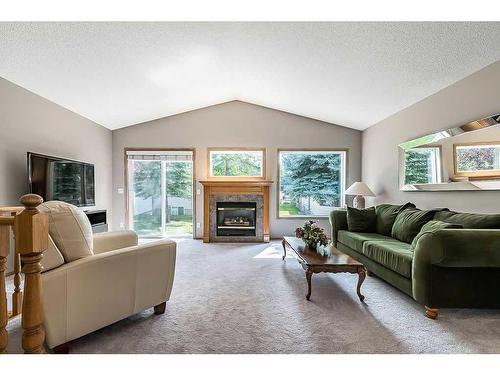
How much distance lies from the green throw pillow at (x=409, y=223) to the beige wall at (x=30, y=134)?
4.81 m

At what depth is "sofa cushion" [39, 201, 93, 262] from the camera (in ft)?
5.40

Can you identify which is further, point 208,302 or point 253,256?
point 253,256

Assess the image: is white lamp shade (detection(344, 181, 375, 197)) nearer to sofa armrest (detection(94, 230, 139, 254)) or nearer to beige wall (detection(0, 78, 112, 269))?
sofa armrest (detection(94, 230, 139, 254))

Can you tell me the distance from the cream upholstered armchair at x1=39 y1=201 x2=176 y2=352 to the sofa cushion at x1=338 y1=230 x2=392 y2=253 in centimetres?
242

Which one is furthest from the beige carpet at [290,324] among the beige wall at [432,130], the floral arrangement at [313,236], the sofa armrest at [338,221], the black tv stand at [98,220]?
the black tv stand at [98,220]

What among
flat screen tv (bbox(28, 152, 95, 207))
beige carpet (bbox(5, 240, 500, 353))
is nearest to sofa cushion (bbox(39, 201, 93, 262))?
beige carpet (bbox(5, 240, 500, 353))

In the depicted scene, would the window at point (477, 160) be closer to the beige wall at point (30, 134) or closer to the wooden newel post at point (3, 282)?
the wooden newel post at point (3, 282)

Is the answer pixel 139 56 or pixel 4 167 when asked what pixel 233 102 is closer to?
pixel 139 56

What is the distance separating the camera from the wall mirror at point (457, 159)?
2766 mm

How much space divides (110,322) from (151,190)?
14.2 ft

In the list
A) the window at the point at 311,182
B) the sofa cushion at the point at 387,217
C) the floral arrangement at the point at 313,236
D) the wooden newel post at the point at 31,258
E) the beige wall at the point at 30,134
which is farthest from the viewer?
the window at the point at 311,182

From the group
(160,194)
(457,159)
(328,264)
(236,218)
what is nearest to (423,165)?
(457,159)
